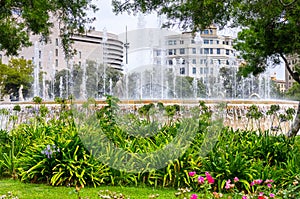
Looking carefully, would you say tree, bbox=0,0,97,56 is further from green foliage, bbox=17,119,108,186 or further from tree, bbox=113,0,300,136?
green foliage, bbox=17,119,108,186

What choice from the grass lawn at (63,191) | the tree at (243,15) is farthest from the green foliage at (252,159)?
the tree at (243,15)

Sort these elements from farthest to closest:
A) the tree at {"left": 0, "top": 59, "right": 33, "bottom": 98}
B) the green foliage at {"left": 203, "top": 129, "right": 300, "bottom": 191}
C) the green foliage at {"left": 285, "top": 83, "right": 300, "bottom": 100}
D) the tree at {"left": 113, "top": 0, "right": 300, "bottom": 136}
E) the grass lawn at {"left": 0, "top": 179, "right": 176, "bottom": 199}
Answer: the green foliage at {"left": 285, "top": 83, "right": 300, "bottom": 100}, the tree at {"left": 0, "top": 59, "right": 33, "bottom": 98}, the tree at {"left": 113, "top": 0, "right": 300, "bottom": 136}, the green foliage at {"left": 203, "top": 129, "right": 300, "bottom": 191}, the grass lawn at {"left": 0, "top": 179, "right": 176, "bottom": 199}

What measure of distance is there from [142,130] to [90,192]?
232 centimetres

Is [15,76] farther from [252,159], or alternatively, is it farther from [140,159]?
[252,159]

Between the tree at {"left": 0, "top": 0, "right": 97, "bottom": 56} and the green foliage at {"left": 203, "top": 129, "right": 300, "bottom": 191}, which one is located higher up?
the tree at {"left": 0, "top": 0, "right": 97, "bottom": 56}

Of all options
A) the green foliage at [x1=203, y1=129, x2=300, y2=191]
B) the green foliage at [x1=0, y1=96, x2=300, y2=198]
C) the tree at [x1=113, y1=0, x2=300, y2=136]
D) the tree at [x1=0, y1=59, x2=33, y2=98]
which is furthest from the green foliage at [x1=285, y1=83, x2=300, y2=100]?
the green foliage at [x1=0, y1=96, x2=300, y2=198]

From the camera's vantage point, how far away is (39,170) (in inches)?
230

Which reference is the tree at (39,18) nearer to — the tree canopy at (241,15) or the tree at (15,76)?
the tree canopy at (241,15)

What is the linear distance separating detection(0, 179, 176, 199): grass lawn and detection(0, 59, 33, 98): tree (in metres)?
36.5

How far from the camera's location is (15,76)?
1625 inches

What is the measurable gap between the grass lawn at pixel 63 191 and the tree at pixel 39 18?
9.66ft

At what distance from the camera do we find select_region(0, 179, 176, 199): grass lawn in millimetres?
5059

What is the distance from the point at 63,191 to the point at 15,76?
38.5 m

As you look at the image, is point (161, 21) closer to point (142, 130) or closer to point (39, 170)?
point (142, 130)
